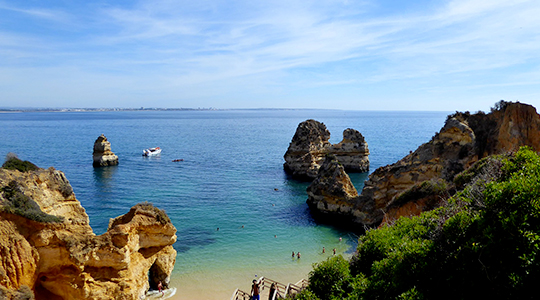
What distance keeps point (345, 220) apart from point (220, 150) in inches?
2649

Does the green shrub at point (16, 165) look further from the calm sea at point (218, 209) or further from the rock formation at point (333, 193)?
the rock formation at point (333, 193)

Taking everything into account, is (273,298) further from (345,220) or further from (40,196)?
(345,220)

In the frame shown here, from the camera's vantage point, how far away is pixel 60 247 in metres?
16.8

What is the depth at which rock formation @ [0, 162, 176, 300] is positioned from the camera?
51.6ft

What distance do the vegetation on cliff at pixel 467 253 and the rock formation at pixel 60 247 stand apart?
10.2m

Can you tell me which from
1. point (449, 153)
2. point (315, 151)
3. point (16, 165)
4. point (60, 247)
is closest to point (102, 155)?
point (315, 151)

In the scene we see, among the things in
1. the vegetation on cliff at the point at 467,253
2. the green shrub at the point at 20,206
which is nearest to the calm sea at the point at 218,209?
the green shrub at the point at 20,206

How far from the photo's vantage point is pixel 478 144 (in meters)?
36.2

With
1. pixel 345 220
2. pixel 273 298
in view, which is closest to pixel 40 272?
pixel 273 298

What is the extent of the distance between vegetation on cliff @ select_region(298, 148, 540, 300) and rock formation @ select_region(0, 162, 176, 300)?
10151 millimetres

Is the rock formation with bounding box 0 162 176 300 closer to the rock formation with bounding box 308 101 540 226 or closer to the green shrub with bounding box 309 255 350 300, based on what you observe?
the green shrub with bounding box 309 255 350 300

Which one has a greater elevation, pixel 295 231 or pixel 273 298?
pixel 273 298

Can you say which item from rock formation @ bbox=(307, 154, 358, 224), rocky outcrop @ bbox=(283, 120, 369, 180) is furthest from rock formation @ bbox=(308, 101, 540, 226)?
rocky outcrop @ bbox=(283, 120, 369, 180)

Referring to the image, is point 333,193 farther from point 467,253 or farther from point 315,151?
point 467,253
